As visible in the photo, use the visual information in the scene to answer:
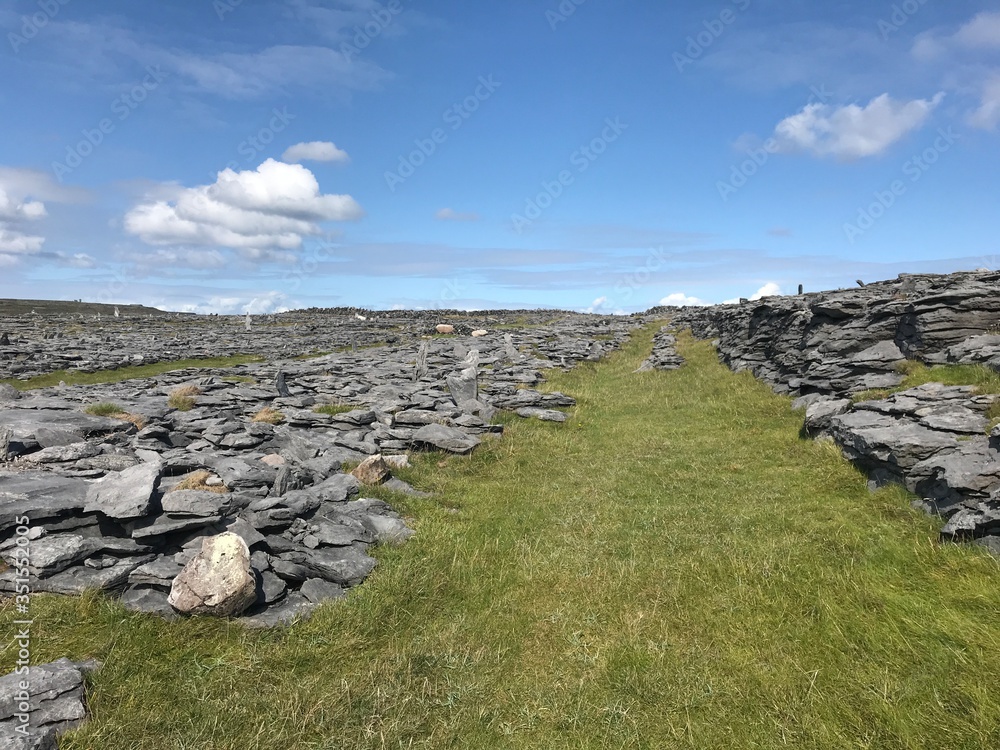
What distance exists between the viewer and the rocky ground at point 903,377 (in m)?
9.02

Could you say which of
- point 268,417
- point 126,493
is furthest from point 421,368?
point 126,493

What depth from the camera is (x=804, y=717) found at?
17.4ft

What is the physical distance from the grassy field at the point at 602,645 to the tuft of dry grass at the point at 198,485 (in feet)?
8.15

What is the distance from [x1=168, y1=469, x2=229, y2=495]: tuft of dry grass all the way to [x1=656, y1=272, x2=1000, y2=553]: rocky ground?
37.8 ft

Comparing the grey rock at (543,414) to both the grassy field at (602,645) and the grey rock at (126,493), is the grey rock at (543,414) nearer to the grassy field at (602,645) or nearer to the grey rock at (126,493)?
the grassy field at (602,645)

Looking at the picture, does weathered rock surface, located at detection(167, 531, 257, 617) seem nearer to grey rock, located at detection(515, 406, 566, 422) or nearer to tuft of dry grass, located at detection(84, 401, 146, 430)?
tuft of dry grass, located at detection(84, 401, 146, 430)

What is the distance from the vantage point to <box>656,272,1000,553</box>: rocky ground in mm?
9023

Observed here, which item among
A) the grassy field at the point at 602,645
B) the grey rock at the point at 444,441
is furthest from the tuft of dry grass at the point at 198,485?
the grey rock at the point at 444,441

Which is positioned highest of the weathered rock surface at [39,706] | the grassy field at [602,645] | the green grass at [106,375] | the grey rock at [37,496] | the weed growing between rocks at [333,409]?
the grey rock at [37,496]

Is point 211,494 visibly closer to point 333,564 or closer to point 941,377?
point 333,564

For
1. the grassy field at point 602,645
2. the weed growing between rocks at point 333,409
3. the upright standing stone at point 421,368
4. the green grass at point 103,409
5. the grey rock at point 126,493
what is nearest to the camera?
the grassy field at point 602,645

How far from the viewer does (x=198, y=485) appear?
887 cm

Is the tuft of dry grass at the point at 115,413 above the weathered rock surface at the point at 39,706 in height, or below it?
above

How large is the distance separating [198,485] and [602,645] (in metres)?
6.83
